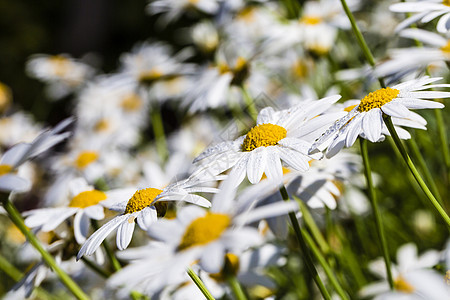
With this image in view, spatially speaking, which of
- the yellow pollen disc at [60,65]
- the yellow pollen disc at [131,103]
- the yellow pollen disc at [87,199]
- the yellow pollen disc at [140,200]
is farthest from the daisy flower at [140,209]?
the yellow pollen disc at [60,65]

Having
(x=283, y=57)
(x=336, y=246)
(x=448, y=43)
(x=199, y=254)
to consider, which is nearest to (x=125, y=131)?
(x=283, y=57)

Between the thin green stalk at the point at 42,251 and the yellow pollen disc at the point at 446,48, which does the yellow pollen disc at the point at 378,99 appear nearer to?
the yellow pollen disc at the point at 446,48

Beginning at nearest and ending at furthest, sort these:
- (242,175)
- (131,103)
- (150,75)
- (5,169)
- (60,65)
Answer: (242,175) < (5,169) < (150,75) < (131,103) < (60,65)

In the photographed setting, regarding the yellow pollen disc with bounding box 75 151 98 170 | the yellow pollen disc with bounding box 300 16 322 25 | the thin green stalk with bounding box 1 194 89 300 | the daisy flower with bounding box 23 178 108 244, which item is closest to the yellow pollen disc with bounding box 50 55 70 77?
the yellow pollen disc with bounding box 75 151 98 170

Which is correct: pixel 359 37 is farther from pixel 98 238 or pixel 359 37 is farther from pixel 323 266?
pixel 98 238

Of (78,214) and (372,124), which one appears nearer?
(372,124)

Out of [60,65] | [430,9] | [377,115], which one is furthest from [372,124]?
[60,65]
